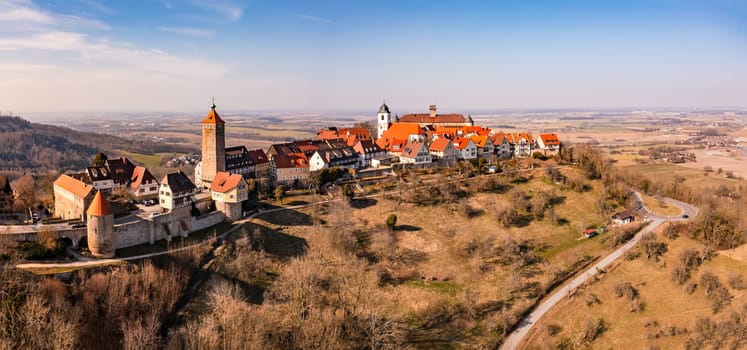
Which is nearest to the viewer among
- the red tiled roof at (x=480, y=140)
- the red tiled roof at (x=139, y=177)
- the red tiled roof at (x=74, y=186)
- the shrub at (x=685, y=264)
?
the red tiled roof at (x=74, y=186)

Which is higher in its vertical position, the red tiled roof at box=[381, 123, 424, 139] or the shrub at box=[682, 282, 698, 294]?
the red tiled roof at box=[381, 123, 424, 139]

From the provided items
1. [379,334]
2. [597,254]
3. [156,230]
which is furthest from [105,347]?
[597,254]

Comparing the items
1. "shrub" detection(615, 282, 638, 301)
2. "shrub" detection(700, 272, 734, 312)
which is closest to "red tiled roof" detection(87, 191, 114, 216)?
"shrub" detection(615, 282, 638, 301)

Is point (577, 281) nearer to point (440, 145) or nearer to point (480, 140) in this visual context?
point (440, 145)

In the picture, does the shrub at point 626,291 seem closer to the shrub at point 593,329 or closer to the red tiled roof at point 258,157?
the shrub at point 593,329

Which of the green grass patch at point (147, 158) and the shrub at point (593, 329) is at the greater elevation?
the green grass patch at point (147, 158)

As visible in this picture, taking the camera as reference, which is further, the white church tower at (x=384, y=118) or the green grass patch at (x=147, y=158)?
the green grass patch at (x=147, y=158)

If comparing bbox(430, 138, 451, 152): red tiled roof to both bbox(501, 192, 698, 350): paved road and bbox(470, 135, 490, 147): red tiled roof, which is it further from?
bbox(501, 192, 698, 350): paved road

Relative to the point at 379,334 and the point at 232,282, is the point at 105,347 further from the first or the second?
the point at 379,334

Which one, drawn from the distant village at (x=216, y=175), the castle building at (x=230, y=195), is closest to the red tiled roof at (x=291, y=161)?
the distant village at (x=216, y=175)
